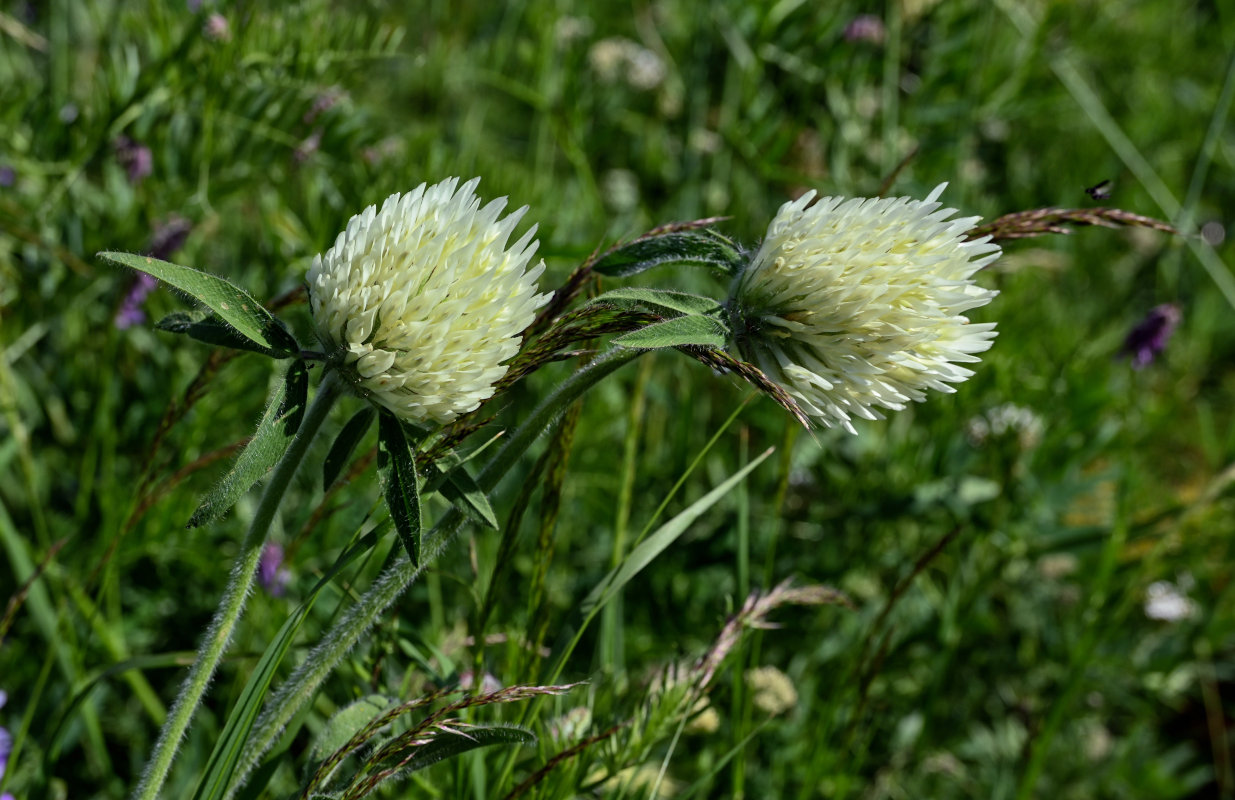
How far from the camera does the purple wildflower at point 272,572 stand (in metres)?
1.88

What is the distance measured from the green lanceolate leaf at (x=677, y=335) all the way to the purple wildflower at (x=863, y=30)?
2.15 m

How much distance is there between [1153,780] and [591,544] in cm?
134

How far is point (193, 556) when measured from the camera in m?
2.04

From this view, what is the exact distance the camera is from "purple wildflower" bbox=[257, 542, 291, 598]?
188 centimetres

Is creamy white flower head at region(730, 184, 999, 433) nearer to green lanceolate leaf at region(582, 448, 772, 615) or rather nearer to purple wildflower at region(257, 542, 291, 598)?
green lanceolate leaf at region(582, 448, 772, 615)

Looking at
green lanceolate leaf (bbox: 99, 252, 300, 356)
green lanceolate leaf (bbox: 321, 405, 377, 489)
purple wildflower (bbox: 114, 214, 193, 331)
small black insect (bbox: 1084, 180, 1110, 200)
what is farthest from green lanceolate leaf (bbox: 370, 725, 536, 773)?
purple wildflower (bbox: 114, 214, 193, 331)

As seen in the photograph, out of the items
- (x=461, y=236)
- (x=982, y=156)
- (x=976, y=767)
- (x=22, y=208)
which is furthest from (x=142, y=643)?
(x=982, y=156)

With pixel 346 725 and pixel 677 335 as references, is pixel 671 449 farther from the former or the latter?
pixel 677 335

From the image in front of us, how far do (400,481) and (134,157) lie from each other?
154cm

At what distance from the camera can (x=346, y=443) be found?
1.10 meters

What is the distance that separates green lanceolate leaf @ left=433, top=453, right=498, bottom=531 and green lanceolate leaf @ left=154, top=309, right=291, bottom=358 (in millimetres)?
195

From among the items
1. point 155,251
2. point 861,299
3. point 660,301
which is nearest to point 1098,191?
point 861,299

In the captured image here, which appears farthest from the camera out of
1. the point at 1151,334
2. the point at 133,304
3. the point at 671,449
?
the point at 671,449

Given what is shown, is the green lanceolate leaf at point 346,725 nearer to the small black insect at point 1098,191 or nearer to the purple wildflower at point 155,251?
the small black insect at point 1098,191
